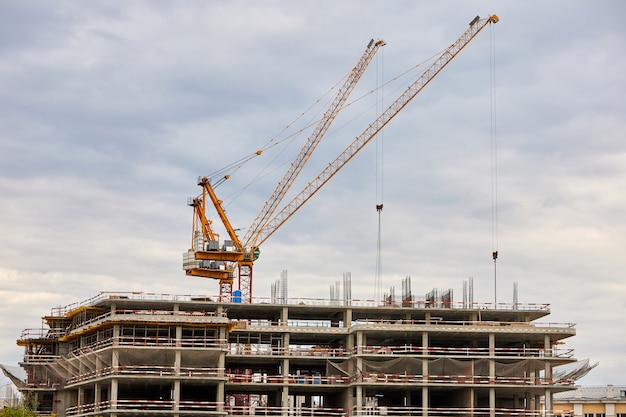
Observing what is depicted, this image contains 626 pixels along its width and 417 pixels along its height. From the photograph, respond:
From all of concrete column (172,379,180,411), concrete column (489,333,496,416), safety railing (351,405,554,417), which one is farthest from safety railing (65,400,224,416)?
concrete column (489,333,496,416)

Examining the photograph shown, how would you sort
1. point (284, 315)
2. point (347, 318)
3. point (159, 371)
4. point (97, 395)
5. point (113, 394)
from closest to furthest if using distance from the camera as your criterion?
point (113, 394)
point (159, 371)
point (97, 395)
point (284, 315)
point (347, 318)

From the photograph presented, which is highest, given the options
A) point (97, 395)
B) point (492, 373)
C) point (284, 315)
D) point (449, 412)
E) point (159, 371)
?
point (284, 315)

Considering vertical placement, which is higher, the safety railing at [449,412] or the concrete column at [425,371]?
the concrete column at [425,371]

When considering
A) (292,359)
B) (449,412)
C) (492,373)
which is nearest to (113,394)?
(292,359)

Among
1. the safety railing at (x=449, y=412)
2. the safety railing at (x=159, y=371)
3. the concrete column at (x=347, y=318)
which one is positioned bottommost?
the safety railing at (x=449, y=412)

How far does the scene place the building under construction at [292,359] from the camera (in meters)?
126

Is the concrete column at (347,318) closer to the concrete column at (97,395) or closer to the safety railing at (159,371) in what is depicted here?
the safety railing at (159,371)

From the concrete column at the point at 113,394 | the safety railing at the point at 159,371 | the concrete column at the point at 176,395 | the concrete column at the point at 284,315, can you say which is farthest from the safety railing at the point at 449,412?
the concrete column at the point at 113,394

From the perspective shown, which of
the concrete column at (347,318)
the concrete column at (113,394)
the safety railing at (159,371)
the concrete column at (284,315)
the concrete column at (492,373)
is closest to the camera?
the concrete column at (113,394)

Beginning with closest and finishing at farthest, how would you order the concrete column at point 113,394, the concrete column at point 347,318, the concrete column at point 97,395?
the concrete column at point 113,394
the concrete column at point 97,395
the concrete column at point 347,318

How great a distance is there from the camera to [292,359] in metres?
134

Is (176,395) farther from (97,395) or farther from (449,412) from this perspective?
(449,412)

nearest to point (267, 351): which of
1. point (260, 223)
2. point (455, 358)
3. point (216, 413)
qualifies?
point (216, 413)

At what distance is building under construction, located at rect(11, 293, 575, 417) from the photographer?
125750 millimetres
